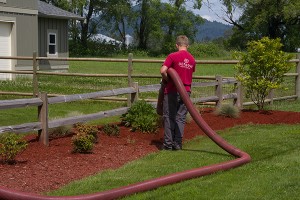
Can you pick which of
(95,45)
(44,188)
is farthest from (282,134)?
(95,45)

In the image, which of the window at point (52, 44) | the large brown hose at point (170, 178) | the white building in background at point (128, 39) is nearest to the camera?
the large brown hose at point (170, 178)

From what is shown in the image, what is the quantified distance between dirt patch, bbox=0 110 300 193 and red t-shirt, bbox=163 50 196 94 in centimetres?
113

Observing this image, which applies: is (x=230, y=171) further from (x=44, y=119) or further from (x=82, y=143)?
(x=44, y=119)

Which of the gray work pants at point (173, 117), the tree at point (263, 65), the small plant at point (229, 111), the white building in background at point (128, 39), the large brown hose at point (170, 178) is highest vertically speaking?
the white building in background at point (128, 39)

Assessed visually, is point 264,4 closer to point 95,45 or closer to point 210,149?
point 95,45

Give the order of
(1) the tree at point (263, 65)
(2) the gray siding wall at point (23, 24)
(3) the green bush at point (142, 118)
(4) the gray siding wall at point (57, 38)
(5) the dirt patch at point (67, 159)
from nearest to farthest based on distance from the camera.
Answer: (5) the dirt patch at point (67, 159), (3) the green bush at point (142, 118), (1) the tree at point (263, 65), (2) the gray siding wall at point (23, 24), (4) the gray siding wall at point (57, 38)

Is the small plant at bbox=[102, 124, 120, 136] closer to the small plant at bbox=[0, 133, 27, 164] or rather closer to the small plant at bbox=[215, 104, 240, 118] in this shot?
the small plant at bbox=[0, 133, 27, 164]

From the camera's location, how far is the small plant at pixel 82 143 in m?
8.52

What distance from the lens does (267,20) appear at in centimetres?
5872

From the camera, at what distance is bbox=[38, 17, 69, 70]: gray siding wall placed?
28297 millimetres

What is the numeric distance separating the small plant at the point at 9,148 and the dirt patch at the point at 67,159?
14 cm

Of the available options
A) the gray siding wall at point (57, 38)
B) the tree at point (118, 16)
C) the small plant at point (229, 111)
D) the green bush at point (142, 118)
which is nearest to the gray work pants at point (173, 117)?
the green bush at point (142, 118)

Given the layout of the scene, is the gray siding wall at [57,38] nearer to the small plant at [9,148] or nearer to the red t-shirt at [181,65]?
the red t-shirt at [181,65]

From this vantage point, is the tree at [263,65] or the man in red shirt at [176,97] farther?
the tree at [263,65]
